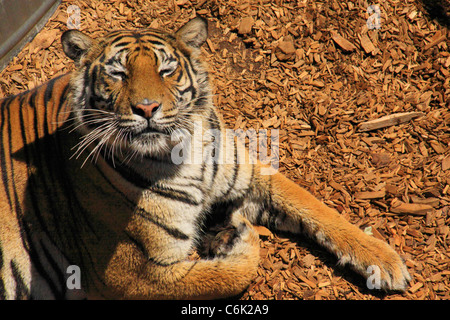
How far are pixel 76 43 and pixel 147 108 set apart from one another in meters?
0.72

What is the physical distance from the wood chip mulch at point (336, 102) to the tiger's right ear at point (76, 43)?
55.5 inches

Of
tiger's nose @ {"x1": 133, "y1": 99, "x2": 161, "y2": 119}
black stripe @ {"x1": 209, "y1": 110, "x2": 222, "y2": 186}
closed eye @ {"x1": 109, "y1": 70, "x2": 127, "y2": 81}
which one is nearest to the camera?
tiger's nose @ {"x1": 133, "y1": 99, "x2": 161, "y2": 119}

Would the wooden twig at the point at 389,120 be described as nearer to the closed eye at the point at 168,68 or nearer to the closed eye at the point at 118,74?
the closed eye at the point at 168,68

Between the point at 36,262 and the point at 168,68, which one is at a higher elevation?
the point at 168,68

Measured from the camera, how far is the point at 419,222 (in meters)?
3.26

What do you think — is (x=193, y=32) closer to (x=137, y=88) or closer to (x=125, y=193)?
(x=137, y=88)

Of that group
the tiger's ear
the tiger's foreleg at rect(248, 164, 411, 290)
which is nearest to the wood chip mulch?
the tiger's foreleg at rect(248, 164, 411, 290)

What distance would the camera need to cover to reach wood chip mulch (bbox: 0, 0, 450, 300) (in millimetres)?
3203

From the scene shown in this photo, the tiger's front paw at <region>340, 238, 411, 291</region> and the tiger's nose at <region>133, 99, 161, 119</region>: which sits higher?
the tiger's nose at <region>133, 99, 161, 119</region>

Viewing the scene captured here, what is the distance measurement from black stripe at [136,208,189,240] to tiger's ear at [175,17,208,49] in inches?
44.1

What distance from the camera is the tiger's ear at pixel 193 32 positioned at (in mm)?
2814

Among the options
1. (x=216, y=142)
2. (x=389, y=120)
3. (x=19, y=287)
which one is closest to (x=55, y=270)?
(x=19, y=287)

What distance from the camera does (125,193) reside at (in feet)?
9.26

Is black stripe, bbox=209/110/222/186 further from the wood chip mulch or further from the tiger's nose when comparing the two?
the tiger's nose
